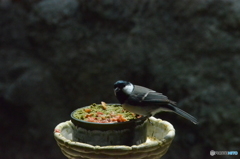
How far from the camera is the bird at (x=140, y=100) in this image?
1.14 meters

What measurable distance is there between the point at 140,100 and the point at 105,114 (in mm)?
145

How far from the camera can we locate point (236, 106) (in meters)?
2.37

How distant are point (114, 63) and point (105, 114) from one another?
1375 millimetres

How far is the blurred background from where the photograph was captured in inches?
94.1

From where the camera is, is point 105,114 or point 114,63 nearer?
point 105,114

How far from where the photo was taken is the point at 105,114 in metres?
1.15

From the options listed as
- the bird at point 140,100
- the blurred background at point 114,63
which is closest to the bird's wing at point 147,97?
the bird at point 140,100

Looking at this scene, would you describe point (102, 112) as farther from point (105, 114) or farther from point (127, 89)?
point (127, 89)

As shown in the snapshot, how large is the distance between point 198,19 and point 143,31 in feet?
1.49

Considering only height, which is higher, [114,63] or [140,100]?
[140,100]

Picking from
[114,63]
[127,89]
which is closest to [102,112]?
[127,89]

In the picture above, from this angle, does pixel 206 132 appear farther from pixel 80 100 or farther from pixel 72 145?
pixel 72 145

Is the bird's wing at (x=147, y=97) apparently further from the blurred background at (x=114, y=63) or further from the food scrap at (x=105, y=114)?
the blurred background at (x=114, y=63)

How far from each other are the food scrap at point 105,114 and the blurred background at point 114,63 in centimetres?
127
